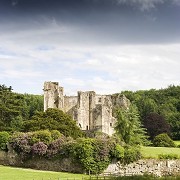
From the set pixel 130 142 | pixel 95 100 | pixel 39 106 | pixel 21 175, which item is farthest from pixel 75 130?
pixel 39 106

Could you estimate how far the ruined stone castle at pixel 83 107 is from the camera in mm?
68062

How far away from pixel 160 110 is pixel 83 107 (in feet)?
98.5

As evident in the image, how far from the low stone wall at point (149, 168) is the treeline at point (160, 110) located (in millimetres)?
32188

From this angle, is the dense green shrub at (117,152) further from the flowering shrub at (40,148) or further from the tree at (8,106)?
the tree at (8,106)

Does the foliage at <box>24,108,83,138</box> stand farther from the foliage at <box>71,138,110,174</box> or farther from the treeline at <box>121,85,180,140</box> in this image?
the treeline at <box>121,85,180,140</box>

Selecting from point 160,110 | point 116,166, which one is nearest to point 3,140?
point 116,166

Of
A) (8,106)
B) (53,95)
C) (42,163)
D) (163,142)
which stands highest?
(53,95)

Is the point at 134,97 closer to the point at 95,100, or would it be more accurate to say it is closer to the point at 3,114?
the point at 95,100

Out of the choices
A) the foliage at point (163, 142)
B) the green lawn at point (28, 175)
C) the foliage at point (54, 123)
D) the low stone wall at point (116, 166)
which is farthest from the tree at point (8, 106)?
the green lawn at point (28, 175)

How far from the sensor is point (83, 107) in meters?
70.6

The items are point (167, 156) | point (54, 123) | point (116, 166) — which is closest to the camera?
point (116, 166)

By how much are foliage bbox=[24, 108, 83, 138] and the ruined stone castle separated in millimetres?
16325

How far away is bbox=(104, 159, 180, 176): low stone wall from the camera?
4197 cm

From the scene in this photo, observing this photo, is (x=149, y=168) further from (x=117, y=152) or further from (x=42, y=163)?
(x=42, y=163)
